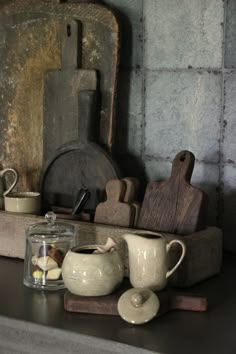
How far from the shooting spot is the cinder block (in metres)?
1.66

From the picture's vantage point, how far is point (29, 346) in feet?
3.85

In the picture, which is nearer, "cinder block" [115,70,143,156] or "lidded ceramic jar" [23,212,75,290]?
"lidded ceramic jar" [23,212,75,290]

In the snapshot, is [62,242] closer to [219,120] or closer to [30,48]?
[219,120]

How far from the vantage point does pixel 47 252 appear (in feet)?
4.46

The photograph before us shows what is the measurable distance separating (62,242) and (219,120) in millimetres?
447

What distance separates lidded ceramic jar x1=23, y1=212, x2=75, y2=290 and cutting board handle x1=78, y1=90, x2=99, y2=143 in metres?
0.29

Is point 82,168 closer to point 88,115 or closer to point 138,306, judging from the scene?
point 88,115

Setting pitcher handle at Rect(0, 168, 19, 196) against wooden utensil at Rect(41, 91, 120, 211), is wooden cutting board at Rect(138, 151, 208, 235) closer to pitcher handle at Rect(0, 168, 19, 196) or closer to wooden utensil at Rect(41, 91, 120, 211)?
wooden utensil at Rect(41, 91, 120, 211)

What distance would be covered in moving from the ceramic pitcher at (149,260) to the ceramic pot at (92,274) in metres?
0.04

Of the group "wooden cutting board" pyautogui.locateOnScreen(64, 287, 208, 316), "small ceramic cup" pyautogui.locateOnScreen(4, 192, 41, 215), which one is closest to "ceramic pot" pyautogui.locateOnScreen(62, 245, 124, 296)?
"wooden cutting board" pyautogui.locateOnScreen(64, 287, 208, 316)

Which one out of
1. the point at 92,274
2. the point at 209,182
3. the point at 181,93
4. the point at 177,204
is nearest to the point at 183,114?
the point at 181,93

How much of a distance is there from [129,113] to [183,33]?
0.23 metres

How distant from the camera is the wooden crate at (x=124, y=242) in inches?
52.6

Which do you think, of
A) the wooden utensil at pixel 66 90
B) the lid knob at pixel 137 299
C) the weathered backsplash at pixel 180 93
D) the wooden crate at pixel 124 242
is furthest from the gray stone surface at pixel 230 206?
the lid knob at pixel 137 299
